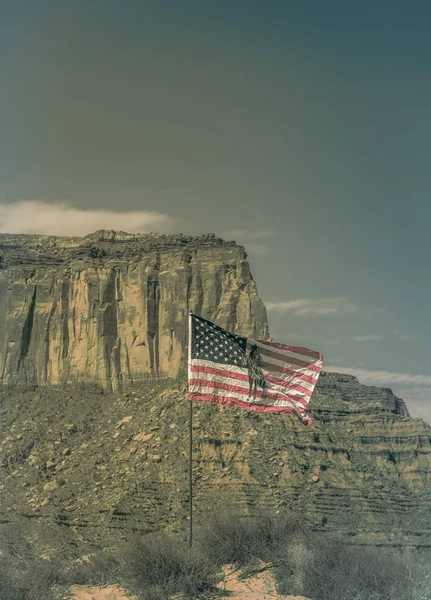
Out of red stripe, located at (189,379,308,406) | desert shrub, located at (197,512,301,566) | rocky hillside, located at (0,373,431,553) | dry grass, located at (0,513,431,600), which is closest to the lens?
dry grass, located at (0,513,431,600)

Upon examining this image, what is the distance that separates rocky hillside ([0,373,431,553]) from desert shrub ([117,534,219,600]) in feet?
74.8

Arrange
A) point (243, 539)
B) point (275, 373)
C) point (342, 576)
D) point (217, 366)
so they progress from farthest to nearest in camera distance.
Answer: point (243, 539), point (275, 373), point (217, 366), point (342, 576)

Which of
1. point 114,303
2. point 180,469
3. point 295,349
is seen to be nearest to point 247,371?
point 295,349

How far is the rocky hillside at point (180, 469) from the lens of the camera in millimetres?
60469

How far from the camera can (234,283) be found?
8394 centimetres

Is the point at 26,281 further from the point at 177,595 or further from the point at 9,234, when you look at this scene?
the point at 177,595

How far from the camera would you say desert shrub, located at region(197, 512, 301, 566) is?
3381 cm

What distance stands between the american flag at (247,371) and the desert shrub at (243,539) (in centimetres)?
558

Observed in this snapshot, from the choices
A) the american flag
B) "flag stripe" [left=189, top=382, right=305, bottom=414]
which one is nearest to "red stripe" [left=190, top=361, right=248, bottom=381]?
the american flag

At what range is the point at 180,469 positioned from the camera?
63562 mm

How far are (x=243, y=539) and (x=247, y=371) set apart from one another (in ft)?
24.0

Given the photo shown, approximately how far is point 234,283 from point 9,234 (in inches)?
1142

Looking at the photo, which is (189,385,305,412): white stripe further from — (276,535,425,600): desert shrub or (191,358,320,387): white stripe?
(276,535,425,600): desert shrub

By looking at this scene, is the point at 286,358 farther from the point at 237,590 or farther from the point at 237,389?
the point at 237,590
